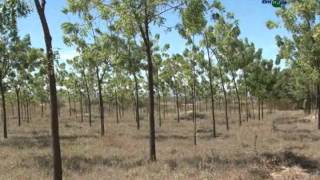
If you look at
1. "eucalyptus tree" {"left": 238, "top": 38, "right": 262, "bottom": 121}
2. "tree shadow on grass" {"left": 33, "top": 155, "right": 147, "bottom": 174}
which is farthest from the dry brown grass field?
"eucalyptus tree" {"left": 238, "top": 38, "right": 262, "bottom": 121}

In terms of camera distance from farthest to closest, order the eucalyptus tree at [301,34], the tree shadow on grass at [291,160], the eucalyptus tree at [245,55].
Result: the eucalyptus tree at [245,55] → the eucalyptus tree at [301,34] → the tree shadow on grass at [291,160]

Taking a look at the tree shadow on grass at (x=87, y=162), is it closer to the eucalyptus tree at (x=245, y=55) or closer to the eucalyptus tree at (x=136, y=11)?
the eucalyptus tree at (x=136, y=11)

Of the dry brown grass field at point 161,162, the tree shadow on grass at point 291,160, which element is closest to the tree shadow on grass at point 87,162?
the dry brown grass field at point 161,162

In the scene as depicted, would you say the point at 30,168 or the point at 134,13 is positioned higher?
the point at 134,13

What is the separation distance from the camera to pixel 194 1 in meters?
20.0

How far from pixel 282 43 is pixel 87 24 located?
17.1 m

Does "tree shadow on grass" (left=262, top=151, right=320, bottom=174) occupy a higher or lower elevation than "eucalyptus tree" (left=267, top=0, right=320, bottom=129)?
lower

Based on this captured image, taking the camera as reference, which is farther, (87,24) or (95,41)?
(95,41)

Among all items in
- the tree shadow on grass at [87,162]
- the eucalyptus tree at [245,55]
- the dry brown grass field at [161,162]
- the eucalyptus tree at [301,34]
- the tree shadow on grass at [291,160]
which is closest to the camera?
the dry brown grass field at [161,162]

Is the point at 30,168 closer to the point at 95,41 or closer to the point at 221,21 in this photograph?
the point at 95,41

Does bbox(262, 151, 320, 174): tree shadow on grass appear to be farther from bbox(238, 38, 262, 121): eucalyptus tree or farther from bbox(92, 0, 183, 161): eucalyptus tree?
bbox(238, 38, 262, 121): eucalyptus tree

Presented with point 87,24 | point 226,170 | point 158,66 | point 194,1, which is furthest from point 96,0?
point 158,66

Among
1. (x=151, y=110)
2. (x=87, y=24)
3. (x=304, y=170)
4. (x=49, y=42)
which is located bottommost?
(x=304, y=170)

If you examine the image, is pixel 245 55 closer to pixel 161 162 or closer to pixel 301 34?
pixel 301 34
